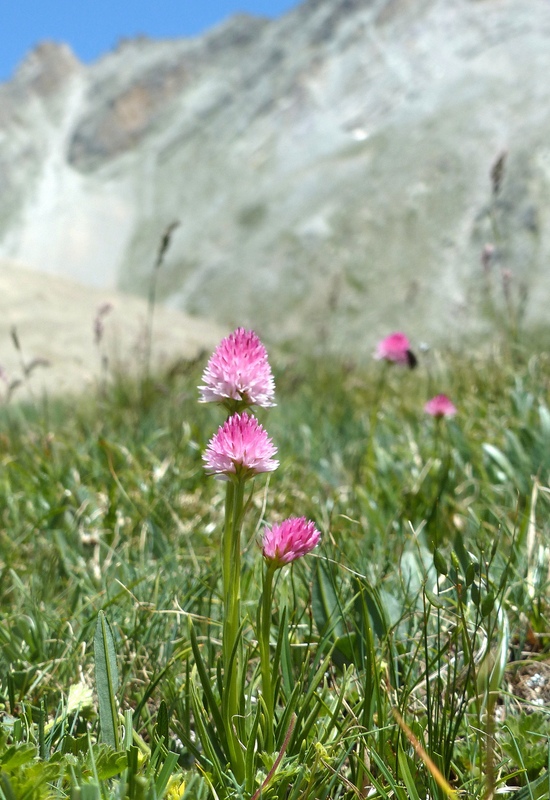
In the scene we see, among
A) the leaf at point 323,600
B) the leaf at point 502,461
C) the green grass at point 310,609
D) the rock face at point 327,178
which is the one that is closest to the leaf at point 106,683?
the green grass at point 310,609

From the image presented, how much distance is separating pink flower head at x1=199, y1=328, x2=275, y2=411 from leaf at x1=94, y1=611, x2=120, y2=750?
36 cm

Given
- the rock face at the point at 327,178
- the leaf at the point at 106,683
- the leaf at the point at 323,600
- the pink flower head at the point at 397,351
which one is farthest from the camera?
the rock face at the point at 327,178

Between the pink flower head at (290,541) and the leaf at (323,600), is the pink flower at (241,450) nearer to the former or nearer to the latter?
the pink flower head at (290,541)

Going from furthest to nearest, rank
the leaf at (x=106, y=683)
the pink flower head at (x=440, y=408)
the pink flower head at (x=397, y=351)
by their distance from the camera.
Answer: the pink flower head at (x=397, y=351) < the pink flower head at (x=440, y=408) < the leaf at (x=106, y=683)

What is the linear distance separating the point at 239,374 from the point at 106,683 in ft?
1.61

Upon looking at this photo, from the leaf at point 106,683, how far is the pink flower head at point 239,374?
14.0 inches

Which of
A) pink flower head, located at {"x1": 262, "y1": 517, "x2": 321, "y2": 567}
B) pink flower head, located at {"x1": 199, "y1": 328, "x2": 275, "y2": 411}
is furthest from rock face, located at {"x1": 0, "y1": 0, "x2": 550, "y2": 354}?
pink flower head, located at {"x1": 262, "y1": 517, "x2": 321, "y2": 567}

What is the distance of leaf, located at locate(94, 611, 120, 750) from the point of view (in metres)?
1.08

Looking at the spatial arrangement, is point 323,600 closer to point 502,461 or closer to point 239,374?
point 239,374

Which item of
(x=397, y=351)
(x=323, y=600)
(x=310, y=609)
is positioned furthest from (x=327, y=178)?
(x=310, y=609)

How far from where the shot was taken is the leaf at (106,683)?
1.08m

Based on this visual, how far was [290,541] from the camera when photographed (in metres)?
0.99

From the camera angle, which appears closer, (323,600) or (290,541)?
(290,541)

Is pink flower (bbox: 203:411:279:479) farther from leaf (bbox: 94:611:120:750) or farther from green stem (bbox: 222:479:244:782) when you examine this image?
leaf (bbox: 94:611:120:750)
